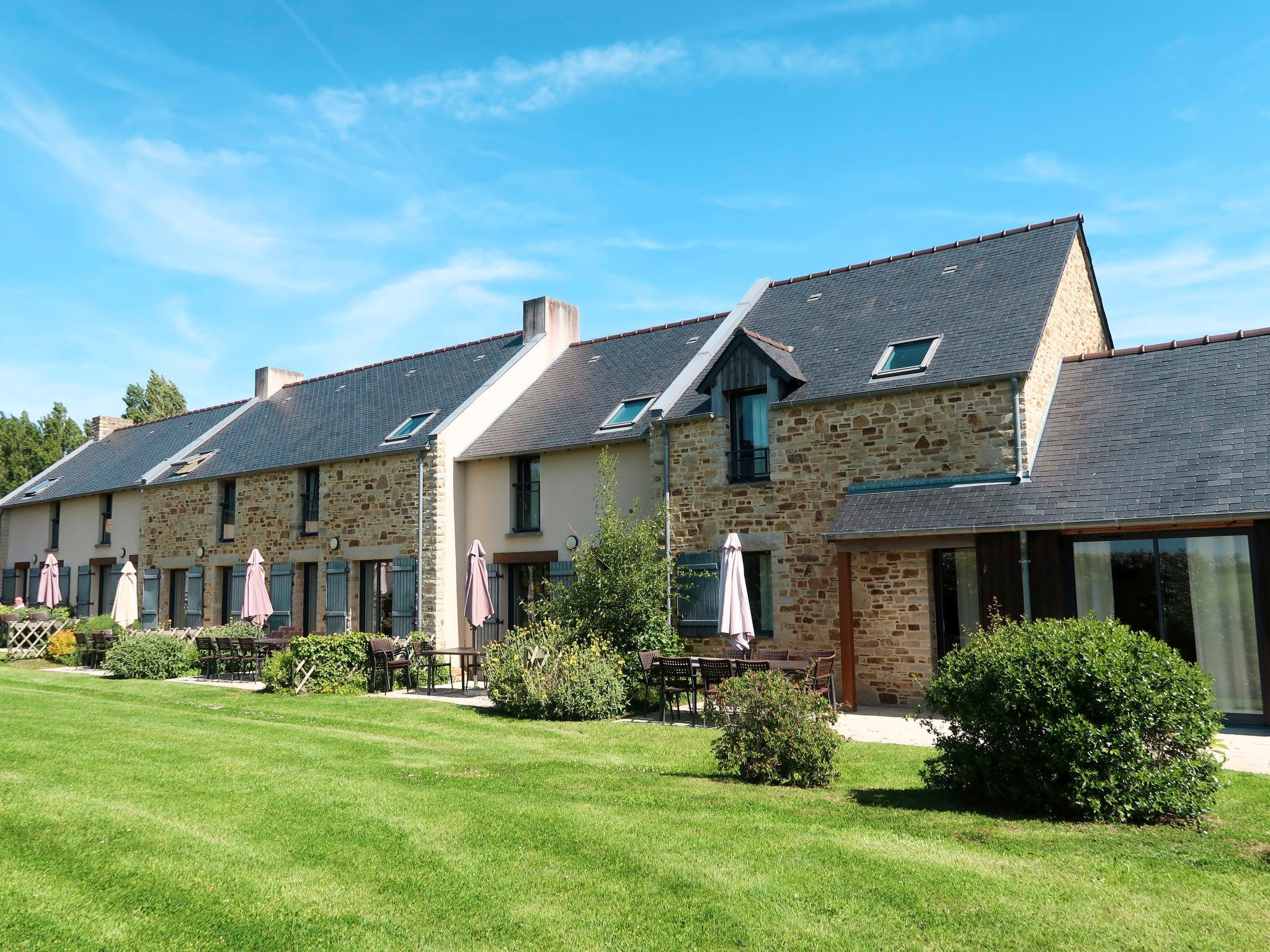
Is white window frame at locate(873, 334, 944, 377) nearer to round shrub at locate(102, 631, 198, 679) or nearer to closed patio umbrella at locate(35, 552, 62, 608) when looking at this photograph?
round shrub at locate(102, 631, 198, 679)

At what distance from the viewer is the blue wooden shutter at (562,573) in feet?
53.1

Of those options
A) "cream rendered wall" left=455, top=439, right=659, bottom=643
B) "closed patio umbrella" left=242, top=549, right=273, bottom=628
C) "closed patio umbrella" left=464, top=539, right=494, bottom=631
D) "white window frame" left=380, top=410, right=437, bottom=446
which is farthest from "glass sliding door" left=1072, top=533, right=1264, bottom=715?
"closed patio umbrella" left=242, top=549, right=273, bottom=628

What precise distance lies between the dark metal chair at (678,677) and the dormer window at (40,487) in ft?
83.3

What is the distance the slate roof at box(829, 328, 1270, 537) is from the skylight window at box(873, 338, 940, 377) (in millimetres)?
1943

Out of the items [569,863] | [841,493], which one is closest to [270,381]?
[841,493]

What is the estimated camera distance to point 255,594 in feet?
59.6

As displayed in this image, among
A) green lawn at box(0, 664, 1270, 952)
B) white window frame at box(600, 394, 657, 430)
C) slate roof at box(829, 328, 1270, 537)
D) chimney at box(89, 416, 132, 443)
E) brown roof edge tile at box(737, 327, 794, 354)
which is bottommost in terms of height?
green lawn at box(0, 664, 1270, 952)

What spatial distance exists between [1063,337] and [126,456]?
87.4 ft

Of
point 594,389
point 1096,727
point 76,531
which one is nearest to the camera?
point 1096,727

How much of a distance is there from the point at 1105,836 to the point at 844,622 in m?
6.55

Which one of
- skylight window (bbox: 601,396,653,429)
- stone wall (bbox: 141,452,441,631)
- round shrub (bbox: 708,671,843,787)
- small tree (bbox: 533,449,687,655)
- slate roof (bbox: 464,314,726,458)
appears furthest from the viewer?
stone wall (bbox: 141,452,441,631)

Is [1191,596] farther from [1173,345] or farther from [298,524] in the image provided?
[298,524]

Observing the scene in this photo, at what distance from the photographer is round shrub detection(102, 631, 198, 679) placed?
57.2 feet

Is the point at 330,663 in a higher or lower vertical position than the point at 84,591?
lower
